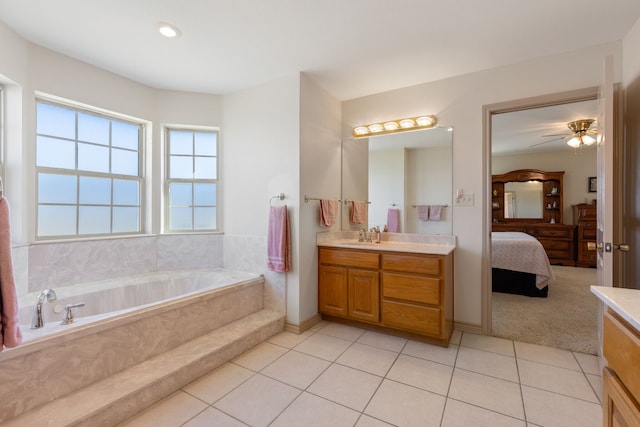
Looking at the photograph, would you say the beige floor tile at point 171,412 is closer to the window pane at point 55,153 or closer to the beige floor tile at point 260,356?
the beige floor tile at point 260,356

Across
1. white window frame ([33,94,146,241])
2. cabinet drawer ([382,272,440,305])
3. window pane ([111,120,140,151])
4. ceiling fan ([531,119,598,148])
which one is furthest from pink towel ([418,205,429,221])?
window pane ([111,120,140,151])

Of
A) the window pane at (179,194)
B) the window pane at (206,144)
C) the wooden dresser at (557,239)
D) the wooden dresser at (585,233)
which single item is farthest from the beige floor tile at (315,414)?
the wooden dresser at (585,233)

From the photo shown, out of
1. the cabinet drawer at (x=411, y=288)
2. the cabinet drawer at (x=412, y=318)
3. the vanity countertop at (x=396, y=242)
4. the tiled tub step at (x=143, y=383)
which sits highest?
the vanity countertop at (x=396, y=242)

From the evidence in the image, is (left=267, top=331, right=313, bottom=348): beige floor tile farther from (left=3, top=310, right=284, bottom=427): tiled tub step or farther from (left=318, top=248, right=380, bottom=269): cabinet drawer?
(left=318, top=248, right=380, bottom=269): cabinet drawer

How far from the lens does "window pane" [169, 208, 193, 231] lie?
3.17 metres

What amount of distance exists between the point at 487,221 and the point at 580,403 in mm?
1361

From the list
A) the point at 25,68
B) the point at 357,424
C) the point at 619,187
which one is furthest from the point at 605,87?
the point at 25,68

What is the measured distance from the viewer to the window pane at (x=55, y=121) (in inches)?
91.7

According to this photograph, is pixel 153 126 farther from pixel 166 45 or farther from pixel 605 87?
pixel 605 87

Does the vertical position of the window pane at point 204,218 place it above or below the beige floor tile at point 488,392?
above

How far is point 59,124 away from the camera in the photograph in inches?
95.9

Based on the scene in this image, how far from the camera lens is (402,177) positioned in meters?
3.06

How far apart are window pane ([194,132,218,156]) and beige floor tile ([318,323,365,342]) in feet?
7.57

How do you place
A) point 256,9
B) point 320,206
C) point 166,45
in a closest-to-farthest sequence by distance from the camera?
point 256,9 < point 166,45 < point 320,206
